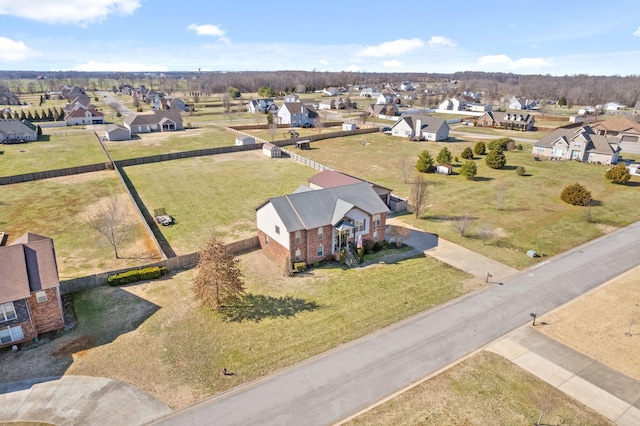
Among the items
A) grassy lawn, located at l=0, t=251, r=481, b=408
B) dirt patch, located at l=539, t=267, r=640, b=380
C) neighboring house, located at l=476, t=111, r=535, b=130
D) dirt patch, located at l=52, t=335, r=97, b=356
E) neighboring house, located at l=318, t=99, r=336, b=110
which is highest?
neighboring house, located at l=318, t=99, r=336, b=110

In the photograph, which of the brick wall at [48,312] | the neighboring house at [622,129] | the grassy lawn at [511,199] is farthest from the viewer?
the neighboring house at [622,129]

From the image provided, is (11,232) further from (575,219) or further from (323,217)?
(575,219)

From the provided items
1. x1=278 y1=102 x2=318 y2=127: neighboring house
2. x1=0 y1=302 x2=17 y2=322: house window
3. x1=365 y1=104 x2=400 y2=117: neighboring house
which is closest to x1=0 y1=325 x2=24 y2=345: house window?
x1=0 y1=302 x2=17 y2=322: house window

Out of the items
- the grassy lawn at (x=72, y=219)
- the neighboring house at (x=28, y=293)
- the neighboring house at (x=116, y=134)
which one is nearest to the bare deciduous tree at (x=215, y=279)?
the neighboring house at (x=28, y=293)

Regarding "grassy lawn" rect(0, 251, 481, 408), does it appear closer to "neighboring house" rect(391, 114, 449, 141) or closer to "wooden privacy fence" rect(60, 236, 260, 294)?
"wooden privacy fence" rect(60, 236, 260, 294)

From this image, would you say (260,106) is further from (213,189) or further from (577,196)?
(577,196)

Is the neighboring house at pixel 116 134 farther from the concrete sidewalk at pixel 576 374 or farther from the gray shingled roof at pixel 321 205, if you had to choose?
the concrete sidewalk at pixel 576 374
